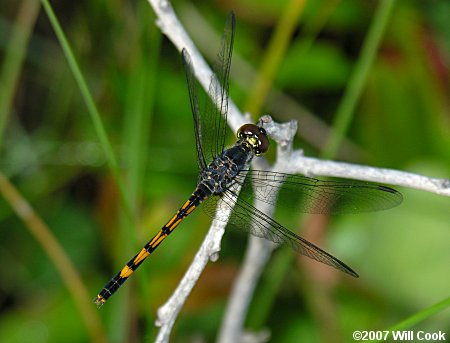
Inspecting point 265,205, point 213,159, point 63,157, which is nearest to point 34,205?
point 63,157

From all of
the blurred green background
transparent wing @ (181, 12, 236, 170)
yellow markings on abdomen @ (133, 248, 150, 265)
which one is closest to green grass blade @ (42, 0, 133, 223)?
yellow markings on abdomen @ (133, 248, 150, 265)

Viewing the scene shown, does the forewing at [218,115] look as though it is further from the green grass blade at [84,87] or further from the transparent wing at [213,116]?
the green grass blade at [84,87]

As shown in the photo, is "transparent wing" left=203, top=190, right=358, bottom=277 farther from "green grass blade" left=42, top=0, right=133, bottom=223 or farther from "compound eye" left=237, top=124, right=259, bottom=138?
"green grass blade" left=42, top=0, right=133, bottom=223

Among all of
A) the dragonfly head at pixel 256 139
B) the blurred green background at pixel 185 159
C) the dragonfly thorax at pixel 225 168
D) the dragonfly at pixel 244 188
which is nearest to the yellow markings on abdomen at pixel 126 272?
the dragonfly at pixel 244 188

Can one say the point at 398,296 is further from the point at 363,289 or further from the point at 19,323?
the point at 19,323

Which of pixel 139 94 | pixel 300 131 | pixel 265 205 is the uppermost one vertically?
pixel 300 131

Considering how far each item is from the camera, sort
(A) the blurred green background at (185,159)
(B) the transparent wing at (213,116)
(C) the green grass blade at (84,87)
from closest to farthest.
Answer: (C) the green grass blade at (84,87), (B) the transparent wing at (213,116), (A) the blurred green background at (185,159)

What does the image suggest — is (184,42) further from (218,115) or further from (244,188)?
(244,188)
